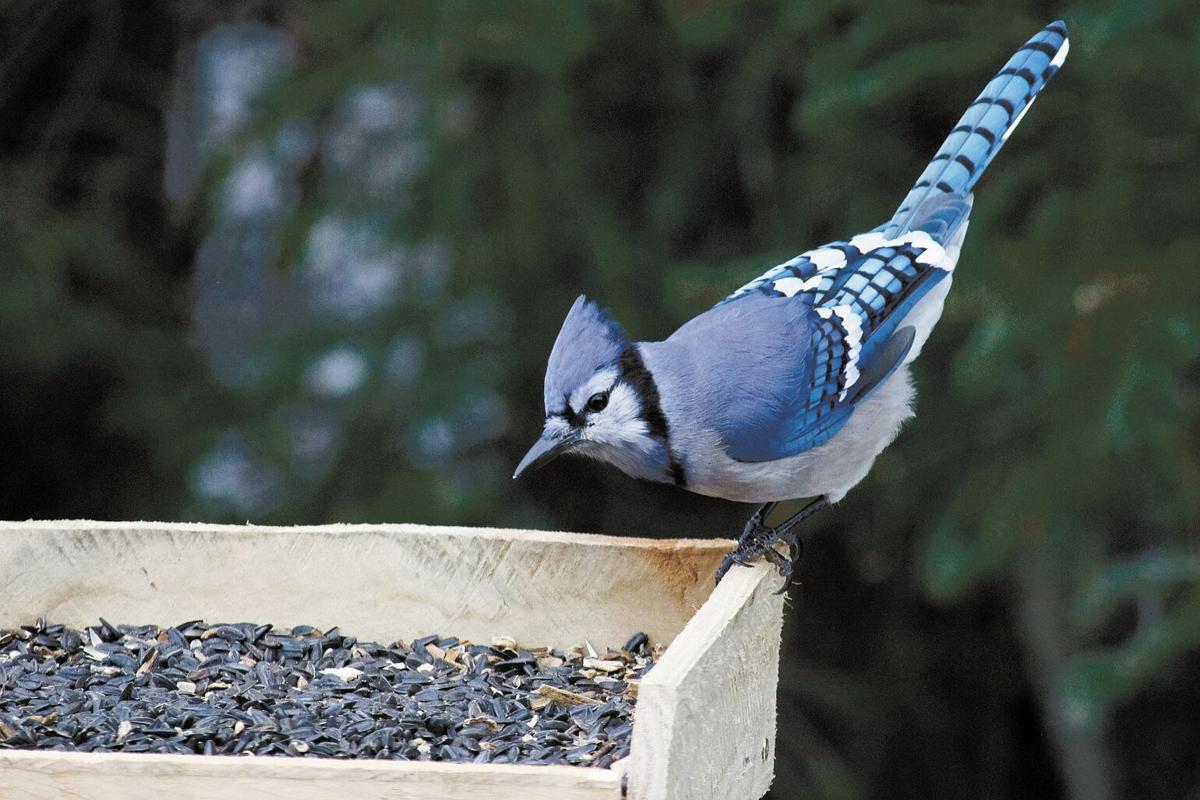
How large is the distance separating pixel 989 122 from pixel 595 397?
34.5 inches

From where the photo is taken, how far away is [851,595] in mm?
4043

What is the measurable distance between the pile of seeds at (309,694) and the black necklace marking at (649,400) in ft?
1.00

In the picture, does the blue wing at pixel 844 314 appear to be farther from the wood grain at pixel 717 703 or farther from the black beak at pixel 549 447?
the wood grain at pixel 717 703

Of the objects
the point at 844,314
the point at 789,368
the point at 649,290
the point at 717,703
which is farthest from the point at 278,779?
the point at 649,290

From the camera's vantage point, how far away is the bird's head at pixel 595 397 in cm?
199

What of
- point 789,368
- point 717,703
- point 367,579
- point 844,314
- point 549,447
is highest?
point 844,314

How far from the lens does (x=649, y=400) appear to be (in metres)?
2.18

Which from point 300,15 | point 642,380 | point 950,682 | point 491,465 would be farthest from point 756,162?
point 642,380

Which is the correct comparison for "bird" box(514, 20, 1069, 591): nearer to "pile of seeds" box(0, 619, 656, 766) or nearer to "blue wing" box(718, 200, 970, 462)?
"blue wing" box(718, 200, 970, 462)

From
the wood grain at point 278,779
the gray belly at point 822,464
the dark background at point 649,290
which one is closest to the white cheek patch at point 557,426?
the gray belly at point 822,464

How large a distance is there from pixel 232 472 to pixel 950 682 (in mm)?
1795

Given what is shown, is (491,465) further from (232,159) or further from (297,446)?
(232,159)

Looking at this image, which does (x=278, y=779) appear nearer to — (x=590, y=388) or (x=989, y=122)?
(x=590, y=388)

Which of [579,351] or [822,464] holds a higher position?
[822,464]
